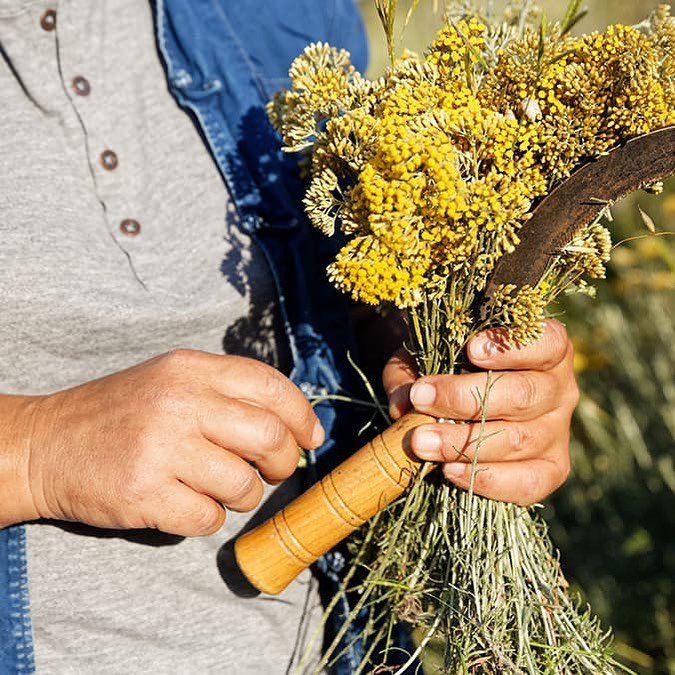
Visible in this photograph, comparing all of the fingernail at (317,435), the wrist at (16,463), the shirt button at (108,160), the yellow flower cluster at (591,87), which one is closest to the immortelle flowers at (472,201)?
the yellow flower cluster at (591,87)

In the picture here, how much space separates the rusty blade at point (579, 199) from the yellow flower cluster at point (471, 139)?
1 cm

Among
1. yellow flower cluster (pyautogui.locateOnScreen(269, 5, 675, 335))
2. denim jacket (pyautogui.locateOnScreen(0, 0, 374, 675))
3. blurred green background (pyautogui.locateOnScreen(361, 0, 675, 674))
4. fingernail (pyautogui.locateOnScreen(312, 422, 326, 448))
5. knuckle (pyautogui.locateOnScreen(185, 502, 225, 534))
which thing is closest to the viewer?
yellow flower cluster (pyautogui.locateOnScreen(269, 5, 675, 335))

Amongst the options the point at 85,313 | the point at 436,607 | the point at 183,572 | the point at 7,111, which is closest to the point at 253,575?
the point at 183,572

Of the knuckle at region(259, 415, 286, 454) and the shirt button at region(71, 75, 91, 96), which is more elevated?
the shirt button at region(71, 75, 91, 96)

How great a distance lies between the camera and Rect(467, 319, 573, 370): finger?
874mm

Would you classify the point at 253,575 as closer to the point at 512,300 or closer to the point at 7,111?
the point at 512,300

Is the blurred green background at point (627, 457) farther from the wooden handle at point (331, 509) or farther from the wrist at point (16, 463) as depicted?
the wrist at point (16, 463)

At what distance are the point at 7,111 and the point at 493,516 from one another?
2.58ft

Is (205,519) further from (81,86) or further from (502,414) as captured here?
(81,86)

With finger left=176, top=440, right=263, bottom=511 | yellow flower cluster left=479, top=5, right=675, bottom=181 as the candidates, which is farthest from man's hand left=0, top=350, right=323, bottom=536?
yellow flower cluster left=479, top=5, right=675, bottom=181

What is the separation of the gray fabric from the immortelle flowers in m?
0.20

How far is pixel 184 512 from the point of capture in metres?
0.84

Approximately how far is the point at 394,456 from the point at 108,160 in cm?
55

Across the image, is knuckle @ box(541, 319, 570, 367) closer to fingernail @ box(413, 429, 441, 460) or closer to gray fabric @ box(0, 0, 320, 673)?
fingernail @ box(413, 429, 441, 460)
